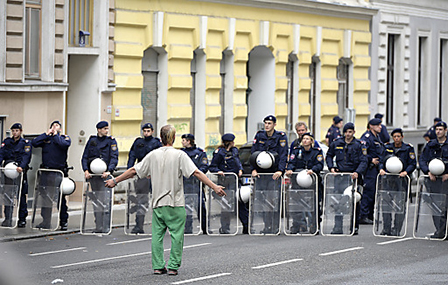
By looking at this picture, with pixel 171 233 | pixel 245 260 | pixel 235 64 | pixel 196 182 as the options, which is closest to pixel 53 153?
pixel 196 182

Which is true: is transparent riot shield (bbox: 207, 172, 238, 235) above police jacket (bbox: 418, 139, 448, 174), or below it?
below

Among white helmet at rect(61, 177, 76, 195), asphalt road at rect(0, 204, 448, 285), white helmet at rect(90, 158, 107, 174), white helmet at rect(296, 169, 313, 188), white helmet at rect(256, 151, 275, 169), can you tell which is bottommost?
asphalt road at rect(0, 204, 448, 285)

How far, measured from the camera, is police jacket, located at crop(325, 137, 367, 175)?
→ 1791cm

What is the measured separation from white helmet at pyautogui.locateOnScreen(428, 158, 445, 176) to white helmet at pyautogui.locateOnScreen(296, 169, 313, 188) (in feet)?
6.52

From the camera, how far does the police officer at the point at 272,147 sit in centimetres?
1753

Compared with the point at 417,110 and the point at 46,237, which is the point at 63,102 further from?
the point at 417,110

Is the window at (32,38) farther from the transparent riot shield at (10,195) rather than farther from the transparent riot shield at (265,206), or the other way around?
the transparent riot shield at (265,206)

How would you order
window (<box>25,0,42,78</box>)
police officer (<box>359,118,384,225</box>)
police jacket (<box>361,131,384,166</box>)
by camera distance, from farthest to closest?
1. window (<box>25,0,42,78</box>)
2. police jacket (<box>361,131,384,166</box>)
3. police officer (<box>359,118,384,225</box>)

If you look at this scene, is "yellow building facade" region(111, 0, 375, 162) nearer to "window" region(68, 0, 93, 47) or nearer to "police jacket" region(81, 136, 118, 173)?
"window" region(68, 0, 93, 47)

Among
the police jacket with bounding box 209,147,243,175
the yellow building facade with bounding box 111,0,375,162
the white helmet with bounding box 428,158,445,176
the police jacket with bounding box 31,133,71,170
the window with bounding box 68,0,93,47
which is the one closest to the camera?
the white helmet with bounding box 428,158,445,176

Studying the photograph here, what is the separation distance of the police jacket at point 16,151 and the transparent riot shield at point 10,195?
24 cm

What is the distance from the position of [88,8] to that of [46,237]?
22.7ft

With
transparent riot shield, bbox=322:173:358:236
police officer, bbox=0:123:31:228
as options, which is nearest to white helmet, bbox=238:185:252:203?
transparent riot shield, bbox=322:173:358:236

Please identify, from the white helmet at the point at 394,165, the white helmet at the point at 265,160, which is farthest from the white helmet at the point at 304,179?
the white helmet at the point at 394,165
